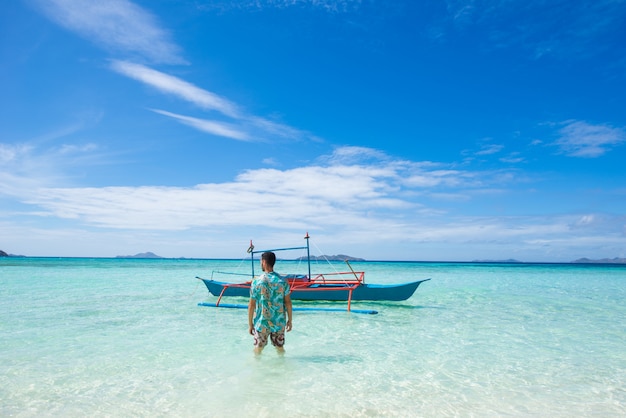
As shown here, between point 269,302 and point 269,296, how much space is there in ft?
0.34

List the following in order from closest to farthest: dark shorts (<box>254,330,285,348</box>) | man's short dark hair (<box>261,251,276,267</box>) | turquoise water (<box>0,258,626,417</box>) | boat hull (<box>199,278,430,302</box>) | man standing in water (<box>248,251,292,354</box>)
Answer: turquoise water (<box>0,258,626,417</box>)
man's short dark hair (<box>261,251,276,267</box>)
man standing in water (<box>248,251,292,354</box>)
dark shorts (<box>254,330,285,348</box>)
boat hull (<box>199,278,430,302</box>)

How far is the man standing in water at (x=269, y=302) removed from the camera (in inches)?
236

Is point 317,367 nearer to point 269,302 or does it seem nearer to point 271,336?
point 271,336


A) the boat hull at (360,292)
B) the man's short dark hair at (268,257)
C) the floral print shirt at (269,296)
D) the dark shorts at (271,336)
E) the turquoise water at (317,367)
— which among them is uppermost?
the man's short dark hair at (268,257)

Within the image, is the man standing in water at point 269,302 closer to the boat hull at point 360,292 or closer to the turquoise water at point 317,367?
the turquoise water at point 317,367

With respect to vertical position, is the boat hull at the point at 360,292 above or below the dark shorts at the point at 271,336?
above

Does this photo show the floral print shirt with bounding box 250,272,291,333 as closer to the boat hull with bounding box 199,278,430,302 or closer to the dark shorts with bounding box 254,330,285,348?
the dark shorts with bounding box 254,330,285,348

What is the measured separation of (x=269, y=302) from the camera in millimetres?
6062

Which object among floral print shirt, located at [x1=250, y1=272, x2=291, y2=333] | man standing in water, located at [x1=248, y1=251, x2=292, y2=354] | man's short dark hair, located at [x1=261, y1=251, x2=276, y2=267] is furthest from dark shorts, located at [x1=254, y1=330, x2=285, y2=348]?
man's short dark hair, located at [x1=261, y1=251, x2=276, y2=267]

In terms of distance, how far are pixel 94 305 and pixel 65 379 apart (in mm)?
9633

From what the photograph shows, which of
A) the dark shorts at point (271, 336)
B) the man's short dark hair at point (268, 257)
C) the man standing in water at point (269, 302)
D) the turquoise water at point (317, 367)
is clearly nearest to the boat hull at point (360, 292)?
the turquoise water at point (317, 367)

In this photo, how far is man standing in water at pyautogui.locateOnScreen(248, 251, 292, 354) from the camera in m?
6.00

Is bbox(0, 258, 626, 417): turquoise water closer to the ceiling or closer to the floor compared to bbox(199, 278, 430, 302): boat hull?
closer to the floor

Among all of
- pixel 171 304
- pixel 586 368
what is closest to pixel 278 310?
pixel 586 368
